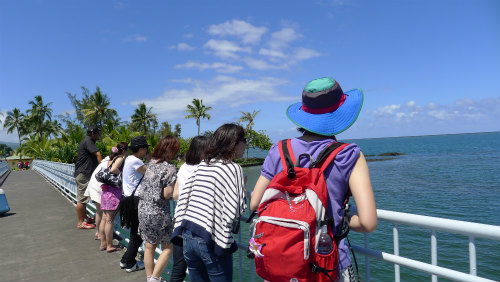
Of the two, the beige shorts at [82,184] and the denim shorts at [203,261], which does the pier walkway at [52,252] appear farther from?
the denim shorts at [203,261]

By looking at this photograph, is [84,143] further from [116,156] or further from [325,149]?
[325,149]

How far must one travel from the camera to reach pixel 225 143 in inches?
84.9

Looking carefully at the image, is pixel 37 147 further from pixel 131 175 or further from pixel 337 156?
pixel 337 156

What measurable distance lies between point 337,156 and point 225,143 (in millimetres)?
846

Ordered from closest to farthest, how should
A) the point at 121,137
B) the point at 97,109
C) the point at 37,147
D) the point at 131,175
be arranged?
the point at 131,175 → the point at 121,137 → the point at 37,147 → the point at 97,109

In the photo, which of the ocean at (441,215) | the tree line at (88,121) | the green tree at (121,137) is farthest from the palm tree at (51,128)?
the ocean at (441,215)

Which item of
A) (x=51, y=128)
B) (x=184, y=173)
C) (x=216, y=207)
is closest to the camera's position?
(x=216, y=207)

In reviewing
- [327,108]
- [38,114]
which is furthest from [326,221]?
[38,114]

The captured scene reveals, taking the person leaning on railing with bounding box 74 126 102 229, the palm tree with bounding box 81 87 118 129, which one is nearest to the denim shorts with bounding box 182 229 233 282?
the person leaning on railing with bounding box 74 126 102 229

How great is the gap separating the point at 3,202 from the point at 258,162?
190 feet

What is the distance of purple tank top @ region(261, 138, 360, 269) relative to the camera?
1.51 m

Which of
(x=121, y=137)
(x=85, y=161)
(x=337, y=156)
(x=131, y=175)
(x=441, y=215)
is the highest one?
(x=121, y=137)

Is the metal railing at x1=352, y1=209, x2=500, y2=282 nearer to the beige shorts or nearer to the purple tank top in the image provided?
the purple tank top

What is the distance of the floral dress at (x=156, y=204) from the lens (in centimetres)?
311
